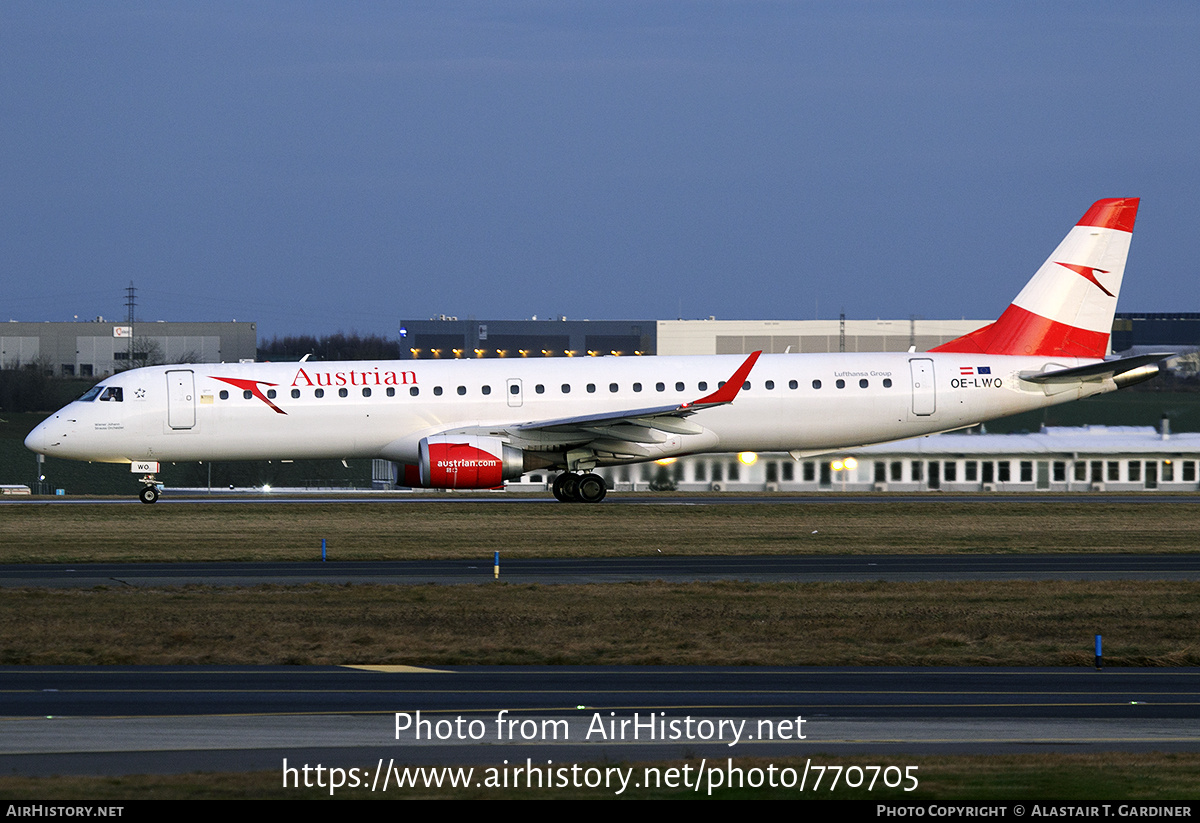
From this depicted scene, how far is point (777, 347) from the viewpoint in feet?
316

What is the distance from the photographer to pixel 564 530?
31109mm

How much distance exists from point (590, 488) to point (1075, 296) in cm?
1427

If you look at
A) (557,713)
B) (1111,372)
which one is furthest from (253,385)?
(557,713)

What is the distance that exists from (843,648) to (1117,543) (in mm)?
14574

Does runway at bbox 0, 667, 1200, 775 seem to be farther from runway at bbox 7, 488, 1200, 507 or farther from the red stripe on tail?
the red stripe on tail

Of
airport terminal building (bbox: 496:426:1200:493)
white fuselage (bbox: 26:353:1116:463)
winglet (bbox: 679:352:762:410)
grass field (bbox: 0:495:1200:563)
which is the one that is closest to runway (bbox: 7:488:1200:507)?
airport terminal building (bbox: 496:426:1200:493)

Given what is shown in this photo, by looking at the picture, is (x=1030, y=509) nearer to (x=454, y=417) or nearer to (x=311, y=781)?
(x=454, y=417)

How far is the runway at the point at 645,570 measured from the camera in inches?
910

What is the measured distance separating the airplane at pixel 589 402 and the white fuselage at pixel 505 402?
0.14 feet

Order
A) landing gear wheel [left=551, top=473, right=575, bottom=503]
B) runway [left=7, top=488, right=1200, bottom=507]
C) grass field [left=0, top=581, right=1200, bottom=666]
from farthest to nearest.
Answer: runway [left=7, top=488, right=1200, bottom=507] → landing gear wheel [left=551, top=473, right=575, bottom=503] → grass field [left=0, top=581, right=1200, bottom=666]

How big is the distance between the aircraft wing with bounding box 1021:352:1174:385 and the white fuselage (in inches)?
11.2

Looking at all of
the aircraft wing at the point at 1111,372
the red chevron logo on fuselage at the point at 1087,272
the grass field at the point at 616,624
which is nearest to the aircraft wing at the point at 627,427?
the aircraft wing at the point at 1111,372

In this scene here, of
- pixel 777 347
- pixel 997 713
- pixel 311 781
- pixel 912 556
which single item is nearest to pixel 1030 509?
pixel 912 556

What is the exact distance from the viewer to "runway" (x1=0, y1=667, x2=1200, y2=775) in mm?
10930
